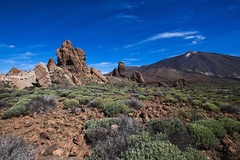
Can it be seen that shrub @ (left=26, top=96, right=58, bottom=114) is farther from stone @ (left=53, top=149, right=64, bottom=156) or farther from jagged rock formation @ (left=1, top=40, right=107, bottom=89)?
jagged rock formation @ (left=1, top=40, right=107, bottom=89)

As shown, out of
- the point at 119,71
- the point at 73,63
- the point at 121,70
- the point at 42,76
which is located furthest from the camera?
the point at 121,70

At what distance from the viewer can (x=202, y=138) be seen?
131 inches

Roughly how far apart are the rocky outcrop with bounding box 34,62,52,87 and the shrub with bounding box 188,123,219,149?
76.0 ft

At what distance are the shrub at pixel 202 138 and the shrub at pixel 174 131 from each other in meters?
0.24

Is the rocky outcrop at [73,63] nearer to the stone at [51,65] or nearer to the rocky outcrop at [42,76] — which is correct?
the stone at [51,65]

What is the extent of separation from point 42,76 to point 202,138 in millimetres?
25707

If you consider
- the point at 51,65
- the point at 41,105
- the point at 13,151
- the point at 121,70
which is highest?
the point at 51,65

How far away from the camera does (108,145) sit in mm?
2727

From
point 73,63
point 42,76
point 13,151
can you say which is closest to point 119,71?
point 73,63

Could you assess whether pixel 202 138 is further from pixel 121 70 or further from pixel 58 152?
pixel 121 70

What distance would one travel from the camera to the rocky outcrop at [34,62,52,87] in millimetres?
22797

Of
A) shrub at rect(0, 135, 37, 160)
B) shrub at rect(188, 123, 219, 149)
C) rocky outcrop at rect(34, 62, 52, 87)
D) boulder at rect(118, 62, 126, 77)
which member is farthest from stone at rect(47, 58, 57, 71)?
shrub at rect(188, 123, 219, 149)

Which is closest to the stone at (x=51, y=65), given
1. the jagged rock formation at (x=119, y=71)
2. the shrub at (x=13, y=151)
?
the jagged rock formation at (x=119, y=71)

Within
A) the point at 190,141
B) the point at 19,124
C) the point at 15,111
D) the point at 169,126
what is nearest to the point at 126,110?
the point at 169,126
